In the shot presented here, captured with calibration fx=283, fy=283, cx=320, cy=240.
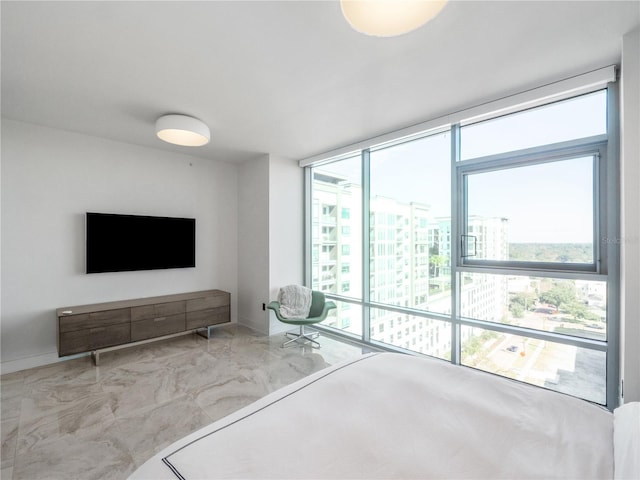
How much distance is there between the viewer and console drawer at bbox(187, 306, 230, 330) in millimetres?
3898

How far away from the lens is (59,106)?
9.12 feet

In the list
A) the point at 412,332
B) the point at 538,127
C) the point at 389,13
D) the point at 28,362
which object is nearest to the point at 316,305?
the point at 412,332

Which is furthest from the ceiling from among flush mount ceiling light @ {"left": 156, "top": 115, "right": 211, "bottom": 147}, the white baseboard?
the white baseboard

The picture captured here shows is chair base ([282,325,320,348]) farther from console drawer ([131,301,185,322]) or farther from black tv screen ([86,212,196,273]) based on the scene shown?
black tv screen ([86,212,196,273])

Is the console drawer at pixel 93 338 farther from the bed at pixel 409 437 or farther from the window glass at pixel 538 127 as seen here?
the window glass at pixel 538 127

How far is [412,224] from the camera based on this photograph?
3.49 m

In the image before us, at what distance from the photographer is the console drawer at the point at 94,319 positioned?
9.96 ft

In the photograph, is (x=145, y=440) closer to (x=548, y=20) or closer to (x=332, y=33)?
(x=332, y=33)

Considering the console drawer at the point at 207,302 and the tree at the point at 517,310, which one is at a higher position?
the tree at the point at 517,310

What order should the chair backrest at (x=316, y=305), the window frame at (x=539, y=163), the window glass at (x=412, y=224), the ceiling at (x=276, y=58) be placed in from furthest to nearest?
the chair backrest at (x=316, y=305), the window glass at (x=412, y=224), the window frame at (x=539, y=163), the ceiling at (x=276, y=58)

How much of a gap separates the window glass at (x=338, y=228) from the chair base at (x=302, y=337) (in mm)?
727

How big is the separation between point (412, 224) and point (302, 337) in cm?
219

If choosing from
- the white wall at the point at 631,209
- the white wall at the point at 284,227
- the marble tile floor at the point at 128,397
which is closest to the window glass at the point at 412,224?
the marble tile floor at the point at 128,397

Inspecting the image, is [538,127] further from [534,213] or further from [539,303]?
[539,303]
